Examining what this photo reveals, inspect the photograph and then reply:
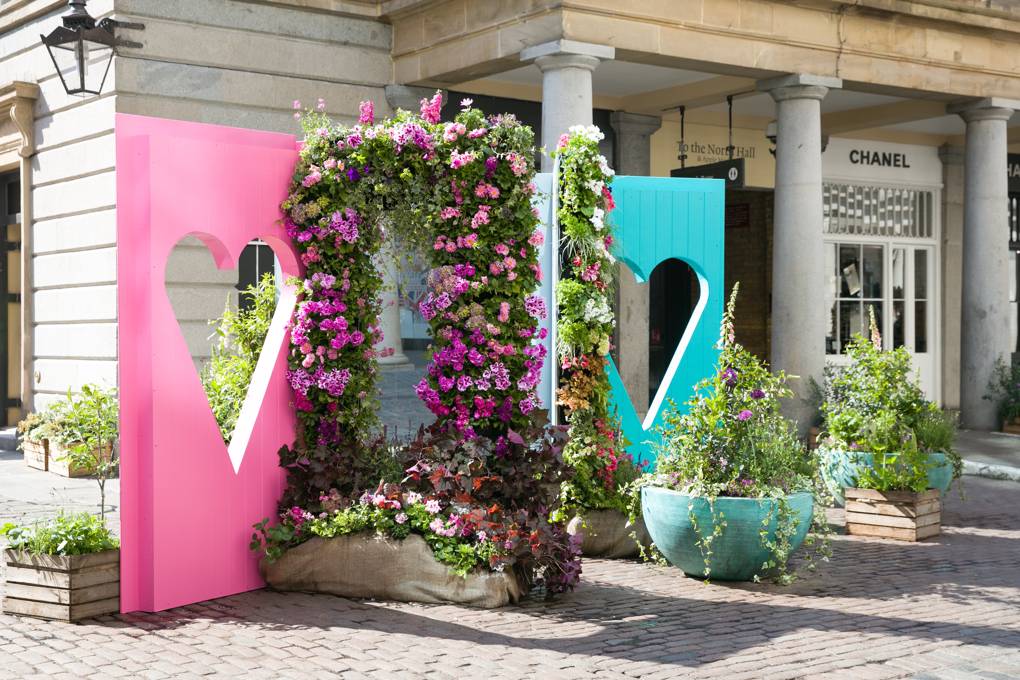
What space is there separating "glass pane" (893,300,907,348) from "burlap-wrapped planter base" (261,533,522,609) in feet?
44.8

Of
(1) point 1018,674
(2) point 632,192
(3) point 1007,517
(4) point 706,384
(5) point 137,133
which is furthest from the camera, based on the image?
(3) point 1007,517

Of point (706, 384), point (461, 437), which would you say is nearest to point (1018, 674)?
point (706, 384)

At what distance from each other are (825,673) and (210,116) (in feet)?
29.3

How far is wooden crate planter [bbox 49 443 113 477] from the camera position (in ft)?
39.3

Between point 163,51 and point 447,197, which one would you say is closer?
point 447,197

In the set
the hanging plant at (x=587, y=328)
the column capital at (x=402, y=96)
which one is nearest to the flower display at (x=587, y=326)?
the hanging plant at (x=587, y=328)

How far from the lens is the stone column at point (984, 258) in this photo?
1511 cm

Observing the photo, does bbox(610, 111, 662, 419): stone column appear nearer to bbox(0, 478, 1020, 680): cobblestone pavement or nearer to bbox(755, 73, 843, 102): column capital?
bbox(755, 73, 843, 102): column capital

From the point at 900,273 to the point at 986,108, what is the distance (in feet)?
15.3

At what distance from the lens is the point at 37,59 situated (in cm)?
1377

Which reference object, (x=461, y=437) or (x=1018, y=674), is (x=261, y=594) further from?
(x=1018, y=674)

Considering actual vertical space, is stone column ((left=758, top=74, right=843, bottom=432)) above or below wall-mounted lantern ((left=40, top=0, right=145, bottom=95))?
below

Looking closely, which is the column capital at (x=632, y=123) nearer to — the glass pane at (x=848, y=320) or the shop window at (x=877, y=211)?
the shop window at (x=877, y=211)

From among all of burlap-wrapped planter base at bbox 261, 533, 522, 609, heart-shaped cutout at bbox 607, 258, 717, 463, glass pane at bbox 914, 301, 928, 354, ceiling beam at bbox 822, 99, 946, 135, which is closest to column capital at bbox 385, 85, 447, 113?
heart-shaped cutout at bbox 607, 258, 717, 463
